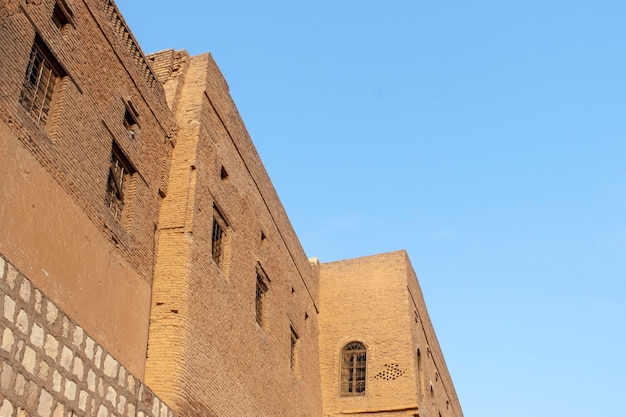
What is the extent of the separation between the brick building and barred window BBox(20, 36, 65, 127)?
2 centimetres

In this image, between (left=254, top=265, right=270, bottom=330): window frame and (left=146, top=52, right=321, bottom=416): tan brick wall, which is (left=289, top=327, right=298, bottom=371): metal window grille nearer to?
(left=146, top=52, right=321, bottom=416): tan brick wall

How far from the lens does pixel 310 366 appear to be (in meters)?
16.1

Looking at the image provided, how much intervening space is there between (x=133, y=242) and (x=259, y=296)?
13.4 ft

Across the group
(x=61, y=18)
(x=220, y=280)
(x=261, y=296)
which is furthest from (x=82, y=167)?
(x=261, y=296)

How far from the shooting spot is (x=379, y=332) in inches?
683

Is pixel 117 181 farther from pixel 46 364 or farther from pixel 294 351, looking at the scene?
pixel 294 351

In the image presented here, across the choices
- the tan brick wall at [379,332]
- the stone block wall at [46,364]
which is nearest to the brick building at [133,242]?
the stone block wall at [46,364]

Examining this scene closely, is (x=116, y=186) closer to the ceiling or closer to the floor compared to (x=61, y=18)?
closer to the floor

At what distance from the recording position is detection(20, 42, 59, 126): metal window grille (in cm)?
823

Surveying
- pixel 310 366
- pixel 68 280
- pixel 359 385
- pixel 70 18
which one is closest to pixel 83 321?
pixel 68 280

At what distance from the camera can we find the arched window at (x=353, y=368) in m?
16.8

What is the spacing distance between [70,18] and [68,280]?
3144 mm

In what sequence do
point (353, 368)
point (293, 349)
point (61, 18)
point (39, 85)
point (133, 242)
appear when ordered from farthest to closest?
point (353, 368) → point (293, 349) → point (133, 242) → point (61, 18) → point (39, 85)

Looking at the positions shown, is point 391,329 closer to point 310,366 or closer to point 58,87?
point 310,366
